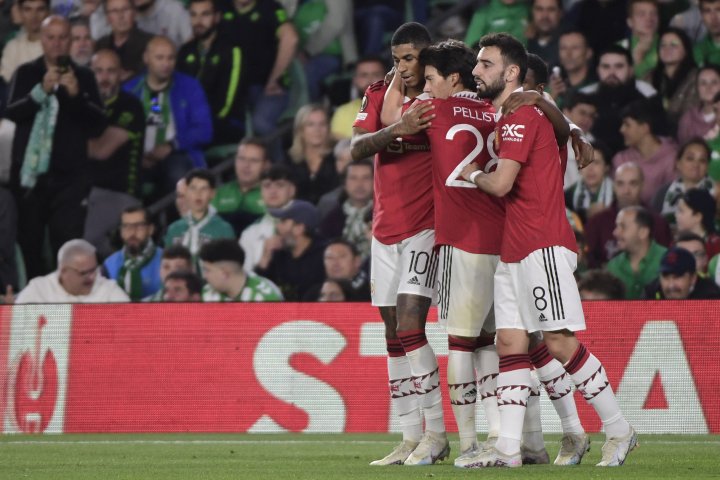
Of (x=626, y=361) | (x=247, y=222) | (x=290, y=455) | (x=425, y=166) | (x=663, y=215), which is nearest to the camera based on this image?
(x=425, y=166)

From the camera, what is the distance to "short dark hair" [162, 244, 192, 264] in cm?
1351

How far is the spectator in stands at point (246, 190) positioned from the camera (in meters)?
14.1

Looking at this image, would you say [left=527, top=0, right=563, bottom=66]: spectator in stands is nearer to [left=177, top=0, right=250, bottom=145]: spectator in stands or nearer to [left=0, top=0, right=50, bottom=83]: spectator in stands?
[left=177, top=0, right=250, bottom=145]: spectator in stands

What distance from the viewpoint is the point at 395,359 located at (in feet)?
25.5

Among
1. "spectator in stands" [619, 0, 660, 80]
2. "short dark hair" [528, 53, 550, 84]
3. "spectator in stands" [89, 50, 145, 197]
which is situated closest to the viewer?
"short dark hair" [528, 53, 550, 84]

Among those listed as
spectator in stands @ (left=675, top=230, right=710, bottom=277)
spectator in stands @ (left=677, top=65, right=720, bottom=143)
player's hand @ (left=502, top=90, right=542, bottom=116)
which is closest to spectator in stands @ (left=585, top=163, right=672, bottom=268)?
spectator in stands @ (left=675, top=230, right=710, bottom=277)

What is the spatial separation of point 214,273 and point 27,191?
2.73 m

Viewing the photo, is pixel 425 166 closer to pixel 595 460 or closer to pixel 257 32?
pixel 595 460

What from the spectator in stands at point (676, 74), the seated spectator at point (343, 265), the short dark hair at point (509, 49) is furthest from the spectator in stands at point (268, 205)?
the short dark hair at point (509, 49)

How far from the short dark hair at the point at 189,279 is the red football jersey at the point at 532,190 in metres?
6.83

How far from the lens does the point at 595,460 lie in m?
7.49

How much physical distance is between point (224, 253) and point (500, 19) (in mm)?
3920

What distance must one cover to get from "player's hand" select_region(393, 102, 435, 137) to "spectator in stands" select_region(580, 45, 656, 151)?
22.4ft

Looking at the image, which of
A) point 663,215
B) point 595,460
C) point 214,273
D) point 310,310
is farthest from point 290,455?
point 663,215
